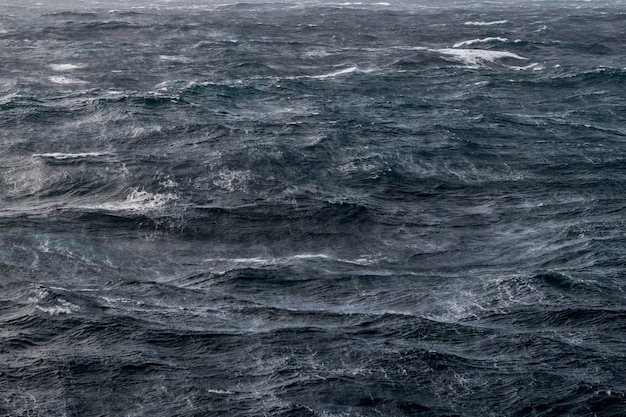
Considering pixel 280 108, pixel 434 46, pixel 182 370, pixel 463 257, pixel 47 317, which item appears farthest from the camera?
pixel 434 46

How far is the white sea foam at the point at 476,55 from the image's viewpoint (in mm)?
109875

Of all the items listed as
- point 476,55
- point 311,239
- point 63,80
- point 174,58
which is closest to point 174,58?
point 174,58

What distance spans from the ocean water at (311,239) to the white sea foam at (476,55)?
12.8ft

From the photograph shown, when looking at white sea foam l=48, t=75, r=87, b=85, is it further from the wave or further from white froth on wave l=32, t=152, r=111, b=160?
the wave

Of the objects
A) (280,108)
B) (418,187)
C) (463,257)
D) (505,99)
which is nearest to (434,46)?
(505,99)

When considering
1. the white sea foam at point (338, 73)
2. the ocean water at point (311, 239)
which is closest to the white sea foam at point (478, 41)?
the ocean water at point (311, 239)

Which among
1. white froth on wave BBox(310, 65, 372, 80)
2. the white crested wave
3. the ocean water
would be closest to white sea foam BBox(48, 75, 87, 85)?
the ocean water

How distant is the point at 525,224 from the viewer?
55.7 m

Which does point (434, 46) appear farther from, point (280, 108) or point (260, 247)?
point (260, 247)

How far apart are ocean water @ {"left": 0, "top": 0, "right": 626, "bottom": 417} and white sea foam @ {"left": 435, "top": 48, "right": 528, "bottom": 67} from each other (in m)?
3.92

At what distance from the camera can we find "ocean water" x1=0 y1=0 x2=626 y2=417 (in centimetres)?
3747

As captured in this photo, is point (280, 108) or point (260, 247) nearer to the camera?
point (260, 247)

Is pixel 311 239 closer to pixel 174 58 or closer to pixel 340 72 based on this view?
pixel 340 72

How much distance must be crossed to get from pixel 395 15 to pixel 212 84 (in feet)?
267
